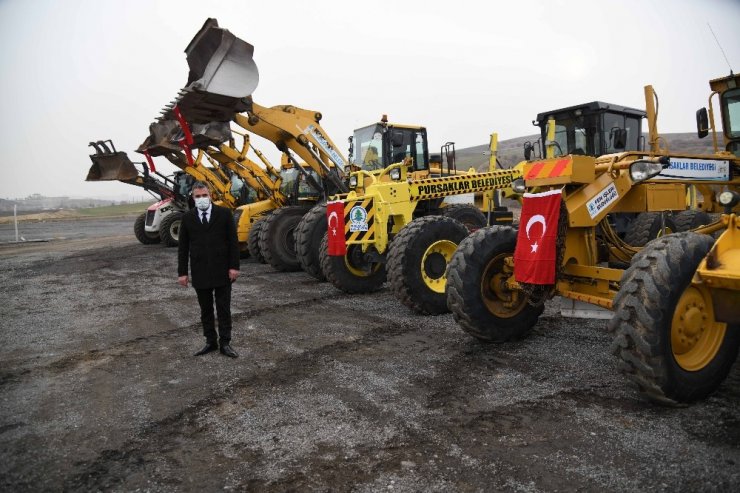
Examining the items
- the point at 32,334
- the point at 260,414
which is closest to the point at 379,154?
the point at 32,334

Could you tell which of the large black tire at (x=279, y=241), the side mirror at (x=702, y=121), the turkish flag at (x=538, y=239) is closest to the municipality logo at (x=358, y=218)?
the turkish flag at (x=538, y=239)

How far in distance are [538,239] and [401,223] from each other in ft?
11.9

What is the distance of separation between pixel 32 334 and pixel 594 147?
8377mm

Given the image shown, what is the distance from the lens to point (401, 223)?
302 inches

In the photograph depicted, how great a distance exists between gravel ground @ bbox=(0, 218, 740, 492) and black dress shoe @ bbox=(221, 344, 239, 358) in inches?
3.7

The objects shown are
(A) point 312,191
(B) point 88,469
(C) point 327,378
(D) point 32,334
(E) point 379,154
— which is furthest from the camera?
(A) point 312,191

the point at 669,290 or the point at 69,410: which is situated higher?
the point at 669,290

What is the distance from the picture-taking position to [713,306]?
323cm

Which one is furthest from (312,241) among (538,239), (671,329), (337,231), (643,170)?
(671,329)

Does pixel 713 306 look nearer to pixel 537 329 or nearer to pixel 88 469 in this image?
pixel 537 329

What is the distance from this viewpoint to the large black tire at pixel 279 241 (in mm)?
10828

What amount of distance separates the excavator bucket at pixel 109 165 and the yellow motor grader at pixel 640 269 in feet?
48.3

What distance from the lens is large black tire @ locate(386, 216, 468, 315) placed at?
20.9 feet

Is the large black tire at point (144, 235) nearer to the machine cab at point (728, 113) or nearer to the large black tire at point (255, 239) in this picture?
the large black tire at point (255, 239)
